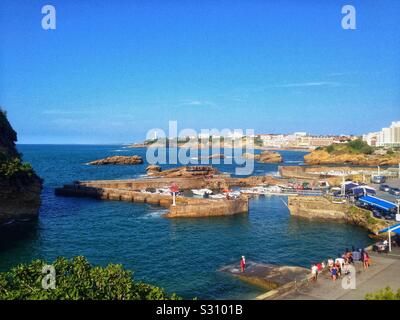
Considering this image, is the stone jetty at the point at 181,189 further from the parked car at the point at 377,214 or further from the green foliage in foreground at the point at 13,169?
the green foliage in foreground at the point at 13,169

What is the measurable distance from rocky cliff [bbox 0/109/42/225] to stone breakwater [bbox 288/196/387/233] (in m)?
29.7

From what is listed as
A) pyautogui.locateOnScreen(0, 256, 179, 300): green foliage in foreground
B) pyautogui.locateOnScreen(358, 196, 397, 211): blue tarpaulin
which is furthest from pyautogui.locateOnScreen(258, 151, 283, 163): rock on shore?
pyautogui.locateOnScreen(0, 256, 179, 300): green foliage in foreground

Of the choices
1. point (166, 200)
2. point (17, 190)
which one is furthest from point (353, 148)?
point (17, 190)

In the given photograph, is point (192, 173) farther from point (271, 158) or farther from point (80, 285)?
point (271, 158)

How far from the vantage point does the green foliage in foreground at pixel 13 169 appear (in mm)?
38656

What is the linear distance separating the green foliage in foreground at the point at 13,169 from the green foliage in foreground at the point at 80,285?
28241 millimetres

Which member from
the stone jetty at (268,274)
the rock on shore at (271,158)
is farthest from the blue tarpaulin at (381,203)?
the rock on shore at (271,158)

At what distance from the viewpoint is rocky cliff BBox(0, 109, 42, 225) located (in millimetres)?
39094

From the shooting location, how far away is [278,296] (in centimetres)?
1722

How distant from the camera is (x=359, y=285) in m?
18.1

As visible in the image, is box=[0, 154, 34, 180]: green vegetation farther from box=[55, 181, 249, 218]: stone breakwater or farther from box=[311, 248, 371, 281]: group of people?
box=[311, 248, 371, 281]: group of people

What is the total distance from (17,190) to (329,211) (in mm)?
33830
